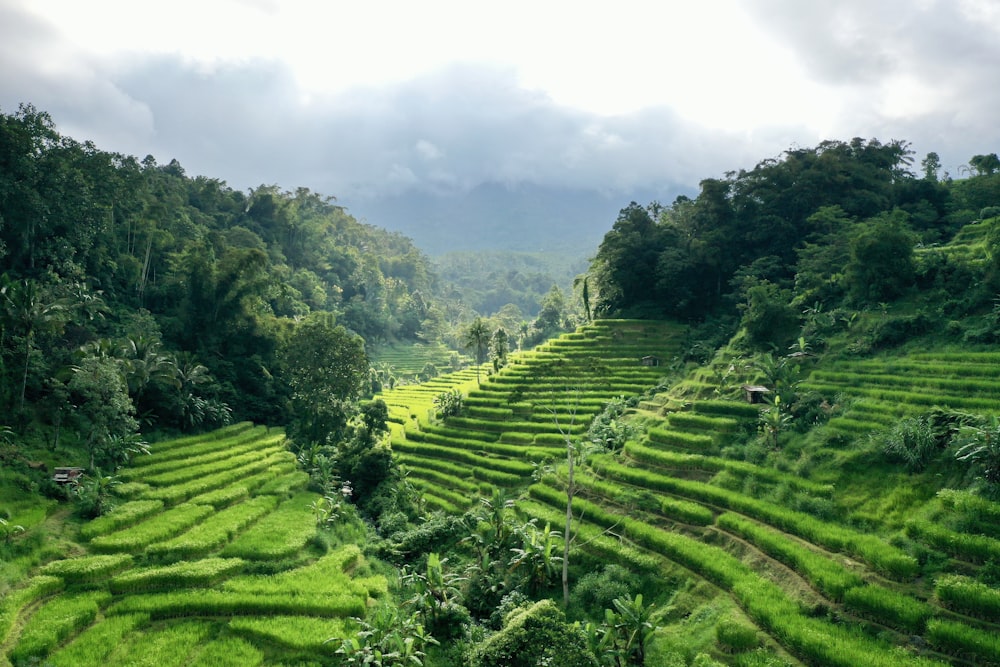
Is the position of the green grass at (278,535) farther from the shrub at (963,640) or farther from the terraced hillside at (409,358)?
the terraced hillside at (409,358)

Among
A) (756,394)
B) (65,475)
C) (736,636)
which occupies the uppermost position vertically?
(756,394)

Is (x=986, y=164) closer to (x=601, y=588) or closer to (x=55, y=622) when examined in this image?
(x=601, y=588)

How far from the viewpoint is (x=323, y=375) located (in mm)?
34281

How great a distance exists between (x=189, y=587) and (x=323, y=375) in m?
17.0

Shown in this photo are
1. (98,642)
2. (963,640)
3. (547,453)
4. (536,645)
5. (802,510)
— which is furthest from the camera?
(547,453)

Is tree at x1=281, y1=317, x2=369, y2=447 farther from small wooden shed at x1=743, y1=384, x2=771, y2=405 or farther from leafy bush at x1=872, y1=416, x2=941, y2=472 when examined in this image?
leafy bush at x1=872, y1=416, x2=941, y2=472

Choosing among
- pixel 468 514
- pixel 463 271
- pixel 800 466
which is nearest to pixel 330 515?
pixel 468 514

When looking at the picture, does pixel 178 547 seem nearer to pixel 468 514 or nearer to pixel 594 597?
pixel 468 514

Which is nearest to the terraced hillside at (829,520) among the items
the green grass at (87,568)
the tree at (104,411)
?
the green grass at (87,568)

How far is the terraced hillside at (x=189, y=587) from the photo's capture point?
15.1m

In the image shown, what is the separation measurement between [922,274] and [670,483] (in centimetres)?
1651

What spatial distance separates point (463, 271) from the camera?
182625 millimetres

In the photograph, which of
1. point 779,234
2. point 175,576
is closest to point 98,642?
point 175,576

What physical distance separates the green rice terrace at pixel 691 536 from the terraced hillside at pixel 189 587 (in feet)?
0.22
